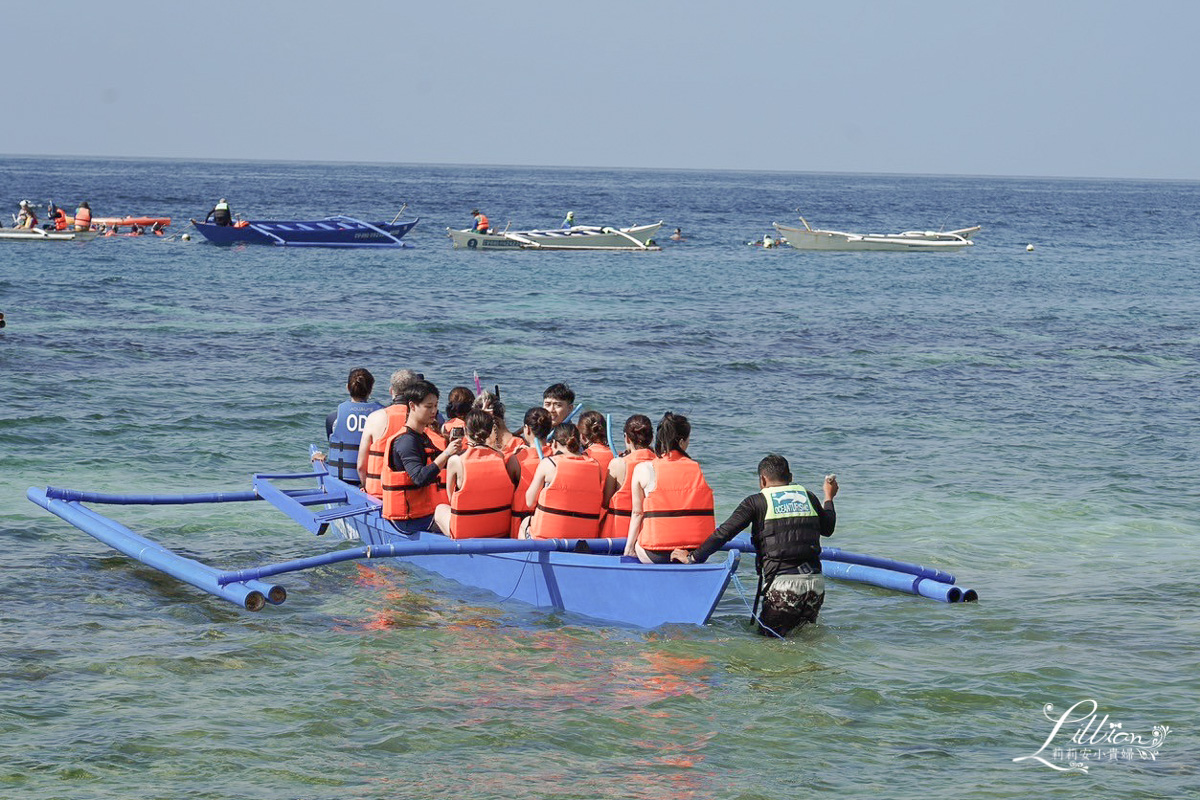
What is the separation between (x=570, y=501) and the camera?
32.2ft

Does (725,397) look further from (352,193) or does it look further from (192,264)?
(352,193)

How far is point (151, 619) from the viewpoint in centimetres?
991

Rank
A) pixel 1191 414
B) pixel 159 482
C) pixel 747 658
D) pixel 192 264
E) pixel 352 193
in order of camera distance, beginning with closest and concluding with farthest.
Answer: pixel 747 658
pixel 159 482
pixel 1191 414
pixel 192 264
pixel 352 193

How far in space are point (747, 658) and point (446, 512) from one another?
2.82 meters

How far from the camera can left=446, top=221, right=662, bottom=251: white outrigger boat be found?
49.9 meters

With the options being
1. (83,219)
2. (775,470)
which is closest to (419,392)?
(775,470)

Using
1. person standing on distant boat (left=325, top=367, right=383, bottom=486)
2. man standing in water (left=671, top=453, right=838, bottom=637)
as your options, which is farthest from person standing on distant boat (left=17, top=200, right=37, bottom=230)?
man standing in water (left=671, top=453, right=838, bottom=637)

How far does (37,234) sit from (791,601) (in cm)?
4209

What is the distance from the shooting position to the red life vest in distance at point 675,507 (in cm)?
914

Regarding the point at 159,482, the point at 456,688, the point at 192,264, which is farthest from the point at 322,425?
the point at 192,264

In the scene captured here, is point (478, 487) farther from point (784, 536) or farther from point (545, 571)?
point (784, 536)

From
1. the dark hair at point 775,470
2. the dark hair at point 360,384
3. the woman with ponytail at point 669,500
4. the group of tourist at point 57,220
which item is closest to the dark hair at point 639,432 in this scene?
the woman with ponytail at point 669,500

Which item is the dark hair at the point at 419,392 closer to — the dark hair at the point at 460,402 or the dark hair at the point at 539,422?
the dark hair at the point at 460,402

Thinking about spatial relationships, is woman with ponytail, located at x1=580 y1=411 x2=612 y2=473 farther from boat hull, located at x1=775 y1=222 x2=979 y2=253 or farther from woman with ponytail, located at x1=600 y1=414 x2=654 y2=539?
boat hull, located at x1=775 y1=222 x2=979 y2=253
